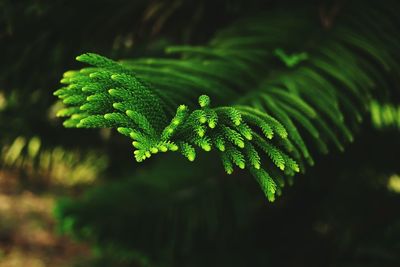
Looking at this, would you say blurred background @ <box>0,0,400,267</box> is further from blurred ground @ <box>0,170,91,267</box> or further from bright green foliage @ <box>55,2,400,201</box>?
blurred ground @ <box>0,170,91,267</box>

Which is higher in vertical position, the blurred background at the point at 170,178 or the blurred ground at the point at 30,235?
the blurred ground at the point at 30,235

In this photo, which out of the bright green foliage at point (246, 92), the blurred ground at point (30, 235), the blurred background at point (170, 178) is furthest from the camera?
the blurred ground at point (30, 235)

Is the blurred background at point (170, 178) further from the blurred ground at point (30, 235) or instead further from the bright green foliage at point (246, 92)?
the blurred ground at point (30, 235)

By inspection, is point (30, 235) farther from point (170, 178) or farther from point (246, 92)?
point (246, 92)

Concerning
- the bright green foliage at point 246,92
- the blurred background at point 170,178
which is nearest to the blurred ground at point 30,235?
the blurred background at point 170,178

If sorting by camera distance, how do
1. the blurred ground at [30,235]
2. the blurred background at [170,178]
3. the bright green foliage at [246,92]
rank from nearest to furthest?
the bright green foliage at [246,92]
the blurred background at [170,178]
the blurred ground at [30,235]

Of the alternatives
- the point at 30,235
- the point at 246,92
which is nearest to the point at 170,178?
the point at 246,92
